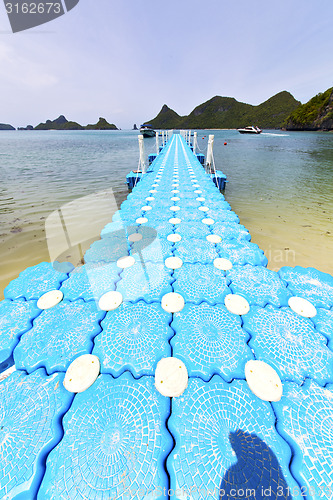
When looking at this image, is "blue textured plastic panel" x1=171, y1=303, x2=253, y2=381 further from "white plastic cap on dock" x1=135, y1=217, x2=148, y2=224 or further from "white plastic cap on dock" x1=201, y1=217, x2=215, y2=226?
"white plastic cap on dock" x1=135, y1=217, x2=148, y2=224

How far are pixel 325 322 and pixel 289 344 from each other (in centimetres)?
66

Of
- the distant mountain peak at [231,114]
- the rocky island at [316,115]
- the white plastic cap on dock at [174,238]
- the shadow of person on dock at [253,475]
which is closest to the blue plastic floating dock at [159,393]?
the shadow of person on dock at [253,475]

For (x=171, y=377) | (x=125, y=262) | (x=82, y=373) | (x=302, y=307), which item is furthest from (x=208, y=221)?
(x=82, y=373)

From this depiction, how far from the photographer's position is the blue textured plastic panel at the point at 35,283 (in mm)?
2654

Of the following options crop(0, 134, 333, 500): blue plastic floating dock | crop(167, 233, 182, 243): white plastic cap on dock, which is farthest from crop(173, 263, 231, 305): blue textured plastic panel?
crop(167, 233, 182, 243): white plastic cap on dock

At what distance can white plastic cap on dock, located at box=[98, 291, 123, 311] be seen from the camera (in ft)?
7.96

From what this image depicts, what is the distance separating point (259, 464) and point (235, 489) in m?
0.23

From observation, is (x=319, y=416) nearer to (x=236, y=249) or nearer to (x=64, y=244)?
(x=236, y=249)

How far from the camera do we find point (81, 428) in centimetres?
146

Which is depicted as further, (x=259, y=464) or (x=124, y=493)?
(x=259, y=464)

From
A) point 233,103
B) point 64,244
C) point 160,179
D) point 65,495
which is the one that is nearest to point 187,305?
point 65,495

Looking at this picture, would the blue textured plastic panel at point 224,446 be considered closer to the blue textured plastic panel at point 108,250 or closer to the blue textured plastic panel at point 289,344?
the blue textured plastic panel at point 289,344

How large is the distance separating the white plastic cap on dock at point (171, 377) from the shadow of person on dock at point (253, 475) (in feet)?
1.65

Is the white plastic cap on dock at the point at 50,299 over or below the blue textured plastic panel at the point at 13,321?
A: over
